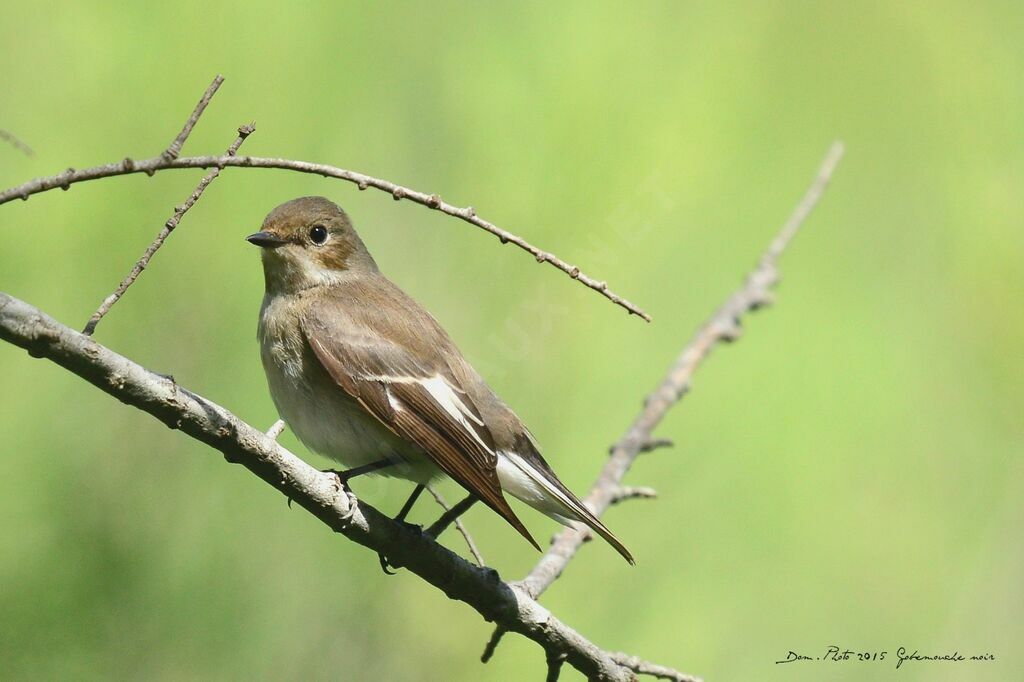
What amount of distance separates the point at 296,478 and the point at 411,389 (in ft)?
2.67

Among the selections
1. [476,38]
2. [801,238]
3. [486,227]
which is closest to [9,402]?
[486,227]

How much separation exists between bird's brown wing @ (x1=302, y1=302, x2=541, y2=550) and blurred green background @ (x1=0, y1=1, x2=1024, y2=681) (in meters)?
0.34

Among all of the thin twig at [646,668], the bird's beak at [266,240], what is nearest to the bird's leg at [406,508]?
the thin twig at [646,668]

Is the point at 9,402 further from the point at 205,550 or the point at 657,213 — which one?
the point at 657,213

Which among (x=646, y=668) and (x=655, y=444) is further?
(x=655, y=444)

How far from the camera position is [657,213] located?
12.6 ft

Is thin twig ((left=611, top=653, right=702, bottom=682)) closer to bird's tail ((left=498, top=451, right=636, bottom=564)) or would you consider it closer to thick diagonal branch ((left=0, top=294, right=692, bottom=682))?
thick diagonal branch ((left=0, top=294, right=692, bottom=682))

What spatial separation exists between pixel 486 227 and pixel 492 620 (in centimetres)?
95

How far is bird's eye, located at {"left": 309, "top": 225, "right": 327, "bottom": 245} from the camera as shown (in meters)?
3.12

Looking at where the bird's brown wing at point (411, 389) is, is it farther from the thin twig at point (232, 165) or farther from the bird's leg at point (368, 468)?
the thin twig at point (232, 165)

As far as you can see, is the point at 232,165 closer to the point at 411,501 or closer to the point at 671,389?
the point at 411,501

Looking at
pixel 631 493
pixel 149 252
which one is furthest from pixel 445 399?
pixel 149 252

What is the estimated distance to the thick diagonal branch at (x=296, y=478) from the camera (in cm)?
163

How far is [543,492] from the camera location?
2.76 metres
